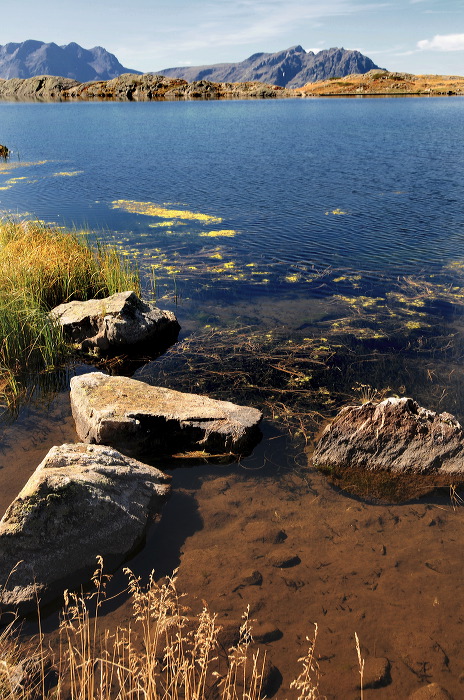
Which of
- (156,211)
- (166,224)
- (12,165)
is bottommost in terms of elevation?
(166,224)

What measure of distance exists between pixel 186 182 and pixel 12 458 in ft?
78.5

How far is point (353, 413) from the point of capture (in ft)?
24.3

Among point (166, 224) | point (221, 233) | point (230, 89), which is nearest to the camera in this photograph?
point (221, 233)

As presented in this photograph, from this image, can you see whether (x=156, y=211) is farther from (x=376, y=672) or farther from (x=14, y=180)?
(x=376, y=672)

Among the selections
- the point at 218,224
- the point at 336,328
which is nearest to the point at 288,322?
the point at 336,328

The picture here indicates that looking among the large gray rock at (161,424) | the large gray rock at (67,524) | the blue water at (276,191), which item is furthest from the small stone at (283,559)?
the blue water at (276,191)

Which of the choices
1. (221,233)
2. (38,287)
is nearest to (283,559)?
(38,287)

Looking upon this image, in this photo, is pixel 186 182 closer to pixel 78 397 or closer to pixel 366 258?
pixel 366 258

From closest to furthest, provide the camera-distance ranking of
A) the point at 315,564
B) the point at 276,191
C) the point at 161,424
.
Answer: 1. the point at 315,564
2. the point at 161,424
3. the point at 276,191

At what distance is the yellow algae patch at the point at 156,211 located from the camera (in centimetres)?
2156

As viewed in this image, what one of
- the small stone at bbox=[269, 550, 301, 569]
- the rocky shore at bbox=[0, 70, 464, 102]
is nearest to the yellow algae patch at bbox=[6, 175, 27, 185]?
the small stone at bbox=[269, 550, 301, 569]

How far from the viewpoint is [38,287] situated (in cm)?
1136

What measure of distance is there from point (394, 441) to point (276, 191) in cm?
2099

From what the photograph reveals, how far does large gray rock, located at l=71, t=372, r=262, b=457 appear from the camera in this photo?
7.56 metres
